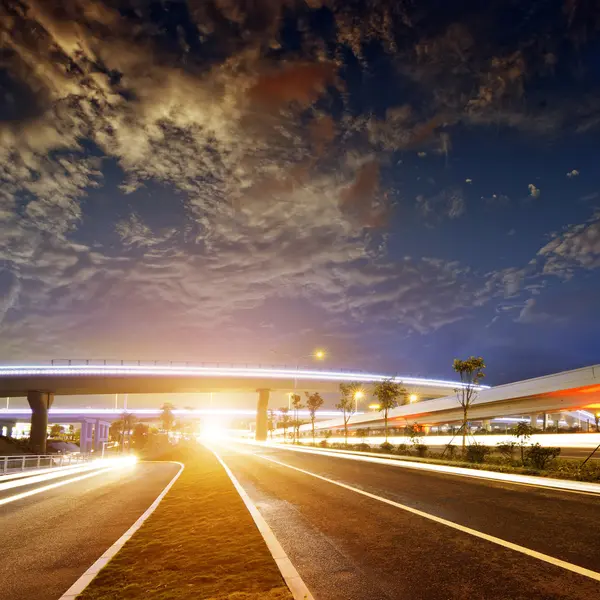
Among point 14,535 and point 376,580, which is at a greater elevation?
point 376,580

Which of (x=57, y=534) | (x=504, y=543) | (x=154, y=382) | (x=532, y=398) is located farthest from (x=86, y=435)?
(x=504, y=543)

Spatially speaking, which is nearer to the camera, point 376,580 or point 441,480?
point 376,580

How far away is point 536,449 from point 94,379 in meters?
65.5

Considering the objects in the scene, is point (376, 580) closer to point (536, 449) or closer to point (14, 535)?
point (14, 535)

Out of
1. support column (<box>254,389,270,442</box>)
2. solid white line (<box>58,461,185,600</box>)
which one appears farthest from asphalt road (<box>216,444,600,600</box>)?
support column (<box>254,389,270,442</box>)

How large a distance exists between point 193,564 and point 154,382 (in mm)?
73819

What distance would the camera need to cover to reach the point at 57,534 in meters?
8.27

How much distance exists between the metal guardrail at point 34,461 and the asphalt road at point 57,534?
412 inches

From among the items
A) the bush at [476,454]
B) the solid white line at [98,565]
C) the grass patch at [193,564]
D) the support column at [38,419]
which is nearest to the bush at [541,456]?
the bush at [476,454]

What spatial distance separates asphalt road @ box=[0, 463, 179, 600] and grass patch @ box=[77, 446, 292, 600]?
49 centimetres

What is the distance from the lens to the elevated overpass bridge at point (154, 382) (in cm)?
6588

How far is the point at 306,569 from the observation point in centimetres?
578

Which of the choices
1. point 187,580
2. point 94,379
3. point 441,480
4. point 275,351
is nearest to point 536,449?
point 441,480

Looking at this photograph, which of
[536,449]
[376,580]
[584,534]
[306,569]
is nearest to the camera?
[376,580]
